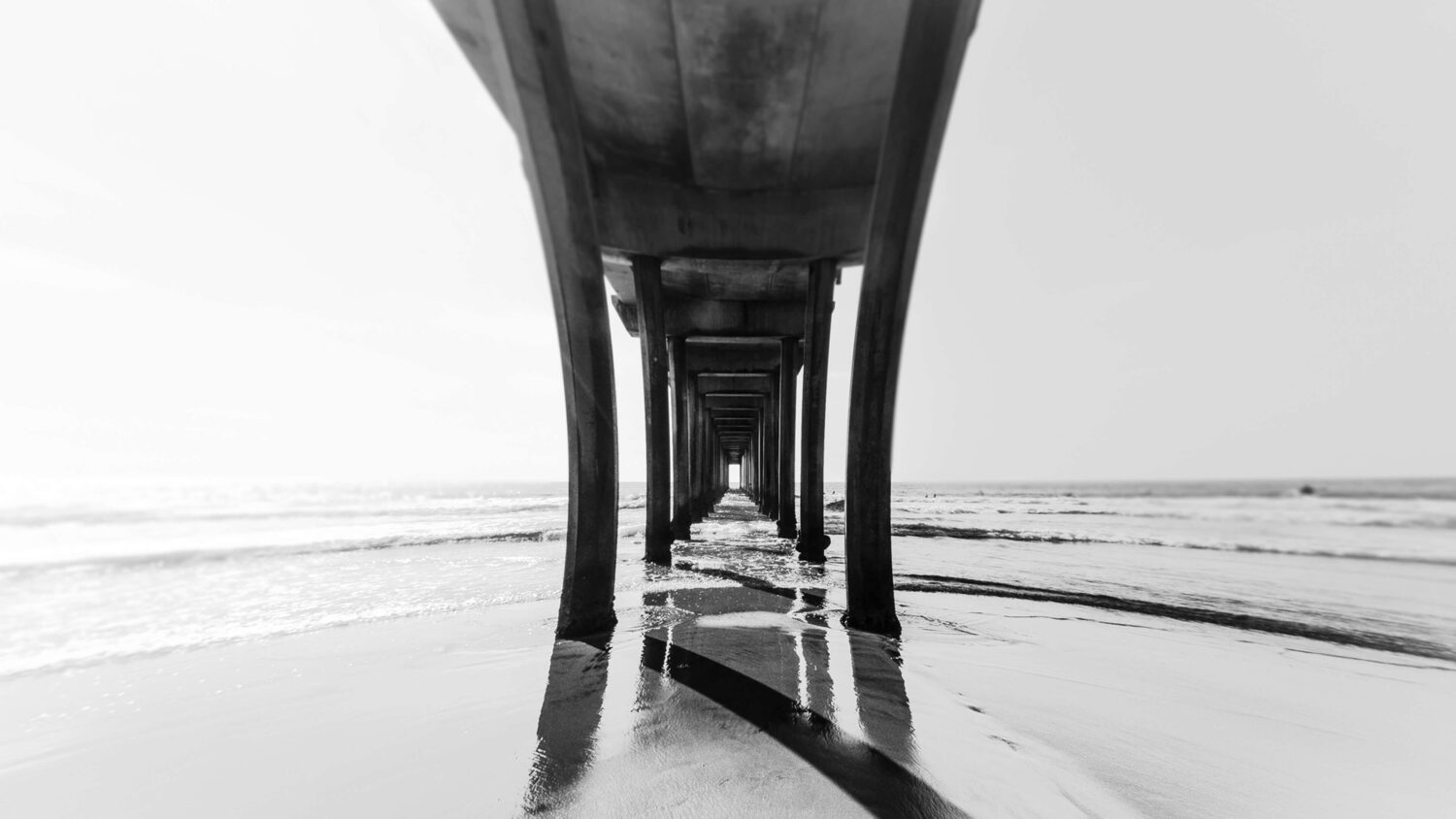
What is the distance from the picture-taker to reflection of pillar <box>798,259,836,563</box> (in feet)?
25.0

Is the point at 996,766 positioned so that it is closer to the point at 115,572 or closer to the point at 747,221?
the point at 747,221

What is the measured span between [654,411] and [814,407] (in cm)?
240

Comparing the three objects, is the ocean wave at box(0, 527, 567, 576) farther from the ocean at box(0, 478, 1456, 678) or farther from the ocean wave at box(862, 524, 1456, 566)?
the ocean wave at box(862, 524, 1456, 566)

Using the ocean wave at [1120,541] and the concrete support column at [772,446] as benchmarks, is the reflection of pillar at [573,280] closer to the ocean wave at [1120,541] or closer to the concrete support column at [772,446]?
the ocean wave at [1120,541]

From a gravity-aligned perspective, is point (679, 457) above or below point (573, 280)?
below

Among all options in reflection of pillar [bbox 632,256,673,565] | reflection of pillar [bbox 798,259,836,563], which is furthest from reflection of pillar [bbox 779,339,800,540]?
reflection of pillar [bbox 632,256,673,565]

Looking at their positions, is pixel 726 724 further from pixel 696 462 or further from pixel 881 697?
pixel 696 462

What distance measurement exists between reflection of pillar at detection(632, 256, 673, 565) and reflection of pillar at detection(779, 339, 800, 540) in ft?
12.8

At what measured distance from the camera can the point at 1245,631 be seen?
4703 millimetres

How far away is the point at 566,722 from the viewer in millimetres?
2539

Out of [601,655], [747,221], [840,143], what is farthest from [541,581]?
[840,143]

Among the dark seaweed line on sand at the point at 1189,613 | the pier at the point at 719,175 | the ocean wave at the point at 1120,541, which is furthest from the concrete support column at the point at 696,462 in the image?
the dark seaweed line on sand at the point at 1189,613

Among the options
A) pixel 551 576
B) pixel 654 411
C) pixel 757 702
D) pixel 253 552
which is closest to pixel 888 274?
pixel 757 702

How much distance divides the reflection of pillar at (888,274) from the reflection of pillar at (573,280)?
1.90 m
